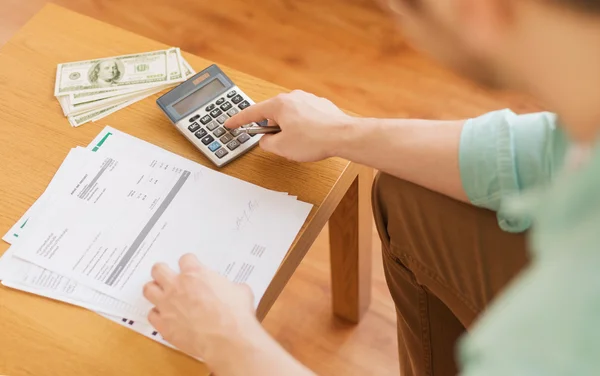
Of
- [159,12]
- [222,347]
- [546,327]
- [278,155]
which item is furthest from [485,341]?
[159,12]

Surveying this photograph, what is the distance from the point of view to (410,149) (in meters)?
0.86

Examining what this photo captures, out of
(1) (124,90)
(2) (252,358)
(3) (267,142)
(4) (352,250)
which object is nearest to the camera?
(2) (252,358)

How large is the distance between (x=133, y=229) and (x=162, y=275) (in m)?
0.11

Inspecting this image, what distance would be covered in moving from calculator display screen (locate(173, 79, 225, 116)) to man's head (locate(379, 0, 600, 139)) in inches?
19.8

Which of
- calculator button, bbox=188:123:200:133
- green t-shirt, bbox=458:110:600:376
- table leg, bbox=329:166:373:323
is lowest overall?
table leg, bbox=329:166:373:323

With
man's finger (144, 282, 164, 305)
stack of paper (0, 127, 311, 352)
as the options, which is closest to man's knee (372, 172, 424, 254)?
stack of paper (0, 127, 311, 352)

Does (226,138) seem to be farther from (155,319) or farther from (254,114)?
(155,319)

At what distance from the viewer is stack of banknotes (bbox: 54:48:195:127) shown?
1021 mm

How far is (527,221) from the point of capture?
0.77 m

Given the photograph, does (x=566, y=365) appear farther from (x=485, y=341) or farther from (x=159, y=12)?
(x=159, y=12)

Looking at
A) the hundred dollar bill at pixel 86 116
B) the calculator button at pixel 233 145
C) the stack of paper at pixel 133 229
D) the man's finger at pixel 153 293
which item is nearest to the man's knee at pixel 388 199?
the stack of paper at pixel 133 229

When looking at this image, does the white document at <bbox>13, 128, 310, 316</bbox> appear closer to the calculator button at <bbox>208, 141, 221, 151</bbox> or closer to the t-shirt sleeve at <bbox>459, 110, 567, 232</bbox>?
the calculator button at <bbox>208, 141, 221, 151</bbox>

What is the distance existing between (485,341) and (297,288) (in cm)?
91
